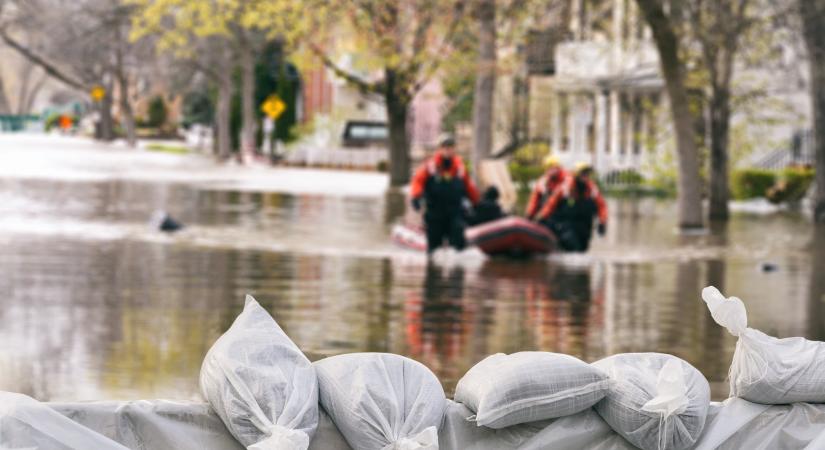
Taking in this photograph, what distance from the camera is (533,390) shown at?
4.76m

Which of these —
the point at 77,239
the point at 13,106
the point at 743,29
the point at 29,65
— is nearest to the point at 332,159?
the point at 743,29

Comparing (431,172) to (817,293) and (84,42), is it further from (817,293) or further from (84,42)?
(84,42)

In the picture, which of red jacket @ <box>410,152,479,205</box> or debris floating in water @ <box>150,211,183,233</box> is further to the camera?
debris floating in water @ <box>150,211,183,233</box>

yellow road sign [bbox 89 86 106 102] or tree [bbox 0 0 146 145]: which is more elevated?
tree [bbox 0 0 146 145]

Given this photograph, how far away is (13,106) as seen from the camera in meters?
177

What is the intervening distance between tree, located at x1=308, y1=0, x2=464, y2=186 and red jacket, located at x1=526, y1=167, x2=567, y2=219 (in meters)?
9.36

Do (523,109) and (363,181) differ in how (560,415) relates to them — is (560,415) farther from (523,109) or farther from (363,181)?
(523,109)

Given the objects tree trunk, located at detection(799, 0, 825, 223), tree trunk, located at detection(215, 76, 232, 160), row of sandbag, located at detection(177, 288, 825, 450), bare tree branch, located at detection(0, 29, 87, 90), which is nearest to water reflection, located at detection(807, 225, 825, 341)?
tree trunk, located at detection(799, 0, 825, 223)

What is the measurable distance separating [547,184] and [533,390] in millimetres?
19368

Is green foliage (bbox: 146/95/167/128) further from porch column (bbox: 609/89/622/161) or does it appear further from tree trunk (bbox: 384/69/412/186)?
tree trunk (bbox: 384/69/412/186)

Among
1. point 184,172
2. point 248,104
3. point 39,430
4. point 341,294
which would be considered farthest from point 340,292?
point 248,104

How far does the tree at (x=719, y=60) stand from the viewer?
3231 cm

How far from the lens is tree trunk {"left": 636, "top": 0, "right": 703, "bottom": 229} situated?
29.9 m

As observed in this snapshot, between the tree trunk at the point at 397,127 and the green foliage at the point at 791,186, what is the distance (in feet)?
39.2
